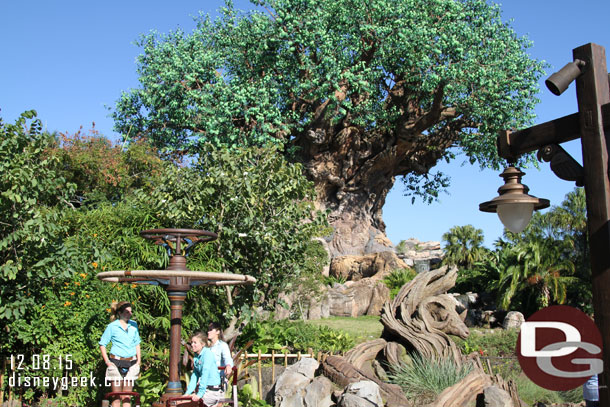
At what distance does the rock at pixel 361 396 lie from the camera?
8.70m

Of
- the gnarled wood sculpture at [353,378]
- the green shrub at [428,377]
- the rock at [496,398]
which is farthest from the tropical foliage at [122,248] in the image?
the rock at [496,398]

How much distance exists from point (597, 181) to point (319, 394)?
5954 millimetres

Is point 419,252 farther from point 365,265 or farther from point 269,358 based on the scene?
point 269,358

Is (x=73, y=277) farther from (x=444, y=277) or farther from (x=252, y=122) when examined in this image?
(x=252, y=122)

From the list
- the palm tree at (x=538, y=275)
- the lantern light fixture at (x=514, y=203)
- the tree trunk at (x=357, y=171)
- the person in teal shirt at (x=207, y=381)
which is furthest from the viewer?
the tree trunk at (x=357, y=171)

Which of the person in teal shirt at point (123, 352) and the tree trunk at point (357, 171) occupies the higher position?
the tree trunk at point (357, 171)

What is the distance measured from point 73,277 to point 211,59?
14890mm

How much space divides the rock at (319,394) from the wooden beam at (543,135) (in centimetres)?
526

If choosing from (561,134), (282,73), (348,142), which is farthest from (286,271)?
(348,142)

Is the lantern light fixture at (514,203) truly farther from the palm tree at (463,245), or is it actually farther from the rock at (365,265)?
the palm tree at (463,245)

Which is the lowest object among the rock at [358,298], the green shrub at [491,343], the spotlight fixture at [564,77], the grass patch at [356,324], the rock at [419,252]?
the green shrub at [491,343]

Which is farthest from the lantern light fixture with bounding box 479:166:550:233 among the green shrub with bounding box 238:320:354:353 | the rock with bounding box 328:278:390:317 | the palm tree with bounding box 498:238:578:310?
the rock with bounding box 328:278:390:317

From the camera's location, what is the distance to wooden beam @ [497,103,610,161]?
16.0ft

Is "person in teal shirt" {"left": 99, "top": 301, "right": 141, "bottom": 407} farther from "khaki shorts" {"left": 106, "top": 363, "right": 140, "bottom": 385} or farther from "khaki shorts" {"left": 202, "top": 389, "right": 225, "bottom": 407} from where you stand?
"khaki shorts" {"left": 202, "top": 389, "right": 225, "bottom": 407}
